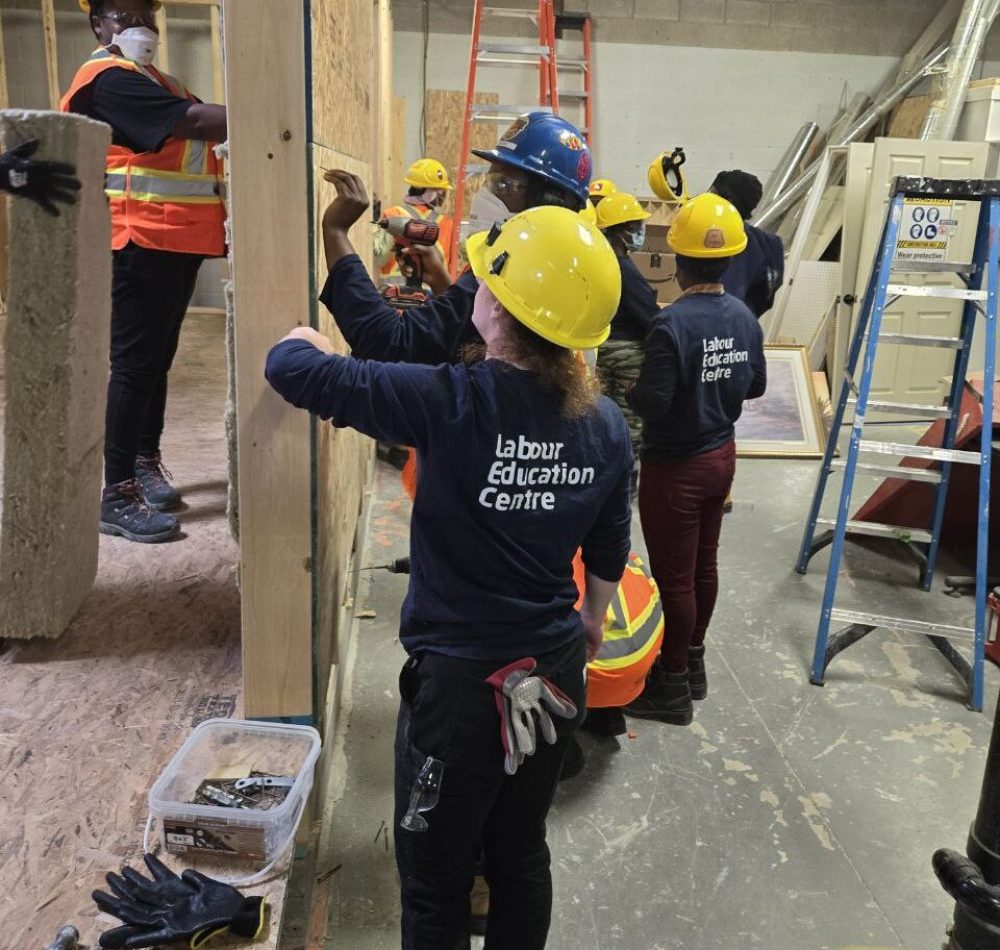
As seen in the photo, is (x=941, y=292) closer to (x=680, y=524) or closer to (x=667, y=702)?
(x=680, y=524)

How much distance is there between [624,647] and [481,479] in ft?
4.59

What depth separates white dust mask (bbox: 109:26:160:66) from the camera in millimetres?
2684

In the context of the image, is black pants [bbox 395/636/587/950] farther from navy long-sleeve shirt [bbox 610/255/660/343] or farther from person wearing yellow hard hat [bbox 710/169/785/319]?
person wearing yellow hard hat [bbox 710/169/785/319]

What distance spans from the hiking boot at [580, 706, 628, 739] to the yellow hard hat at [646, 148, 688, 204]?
4.02 meters

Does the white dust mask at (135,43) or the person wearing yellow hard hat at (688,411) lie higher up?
the white dust mask at (135,43)

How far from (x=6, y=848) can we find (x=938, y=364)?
306 inches

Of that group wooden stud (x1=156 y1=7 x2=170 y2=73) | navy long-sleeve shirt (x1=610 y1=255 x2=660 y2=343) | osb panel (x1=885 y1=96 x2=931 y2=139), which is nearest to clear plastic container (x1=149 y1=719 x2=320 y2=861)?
navy long-sleeve shirt (x1=610 y1=255 x2=660 y2=343)

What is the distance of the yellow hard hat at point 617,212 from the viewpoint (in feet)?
13.8

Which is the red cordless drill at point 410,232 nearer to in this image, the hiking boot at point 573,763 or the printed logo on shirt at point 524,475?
the printed logo on shirt at point 524,475

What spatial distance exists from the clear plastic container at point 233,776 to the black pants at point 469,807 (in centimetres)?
27

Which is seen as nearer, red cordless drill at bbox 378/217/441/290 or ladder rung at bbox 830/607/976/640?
red cordless drill at bbox 378/217/441/290

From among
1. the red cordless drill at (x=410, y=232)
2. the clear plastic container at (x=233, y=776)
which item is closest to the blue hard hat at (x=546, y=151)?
the red cordless drill at (x=410, y=232)

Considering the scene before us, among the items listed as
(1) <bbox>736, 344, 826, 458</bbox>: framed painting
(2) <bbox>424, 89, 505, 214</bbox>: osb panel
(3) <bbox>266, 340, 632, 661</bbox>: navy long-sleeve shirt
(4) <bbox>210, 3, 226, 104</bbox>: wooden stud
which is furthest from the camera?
(2) <bbox>424, 89, 505, 214</bbox>: osb panel

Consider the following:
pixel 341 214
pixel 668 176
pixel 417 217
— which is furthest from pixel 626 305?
pixel 341 214
